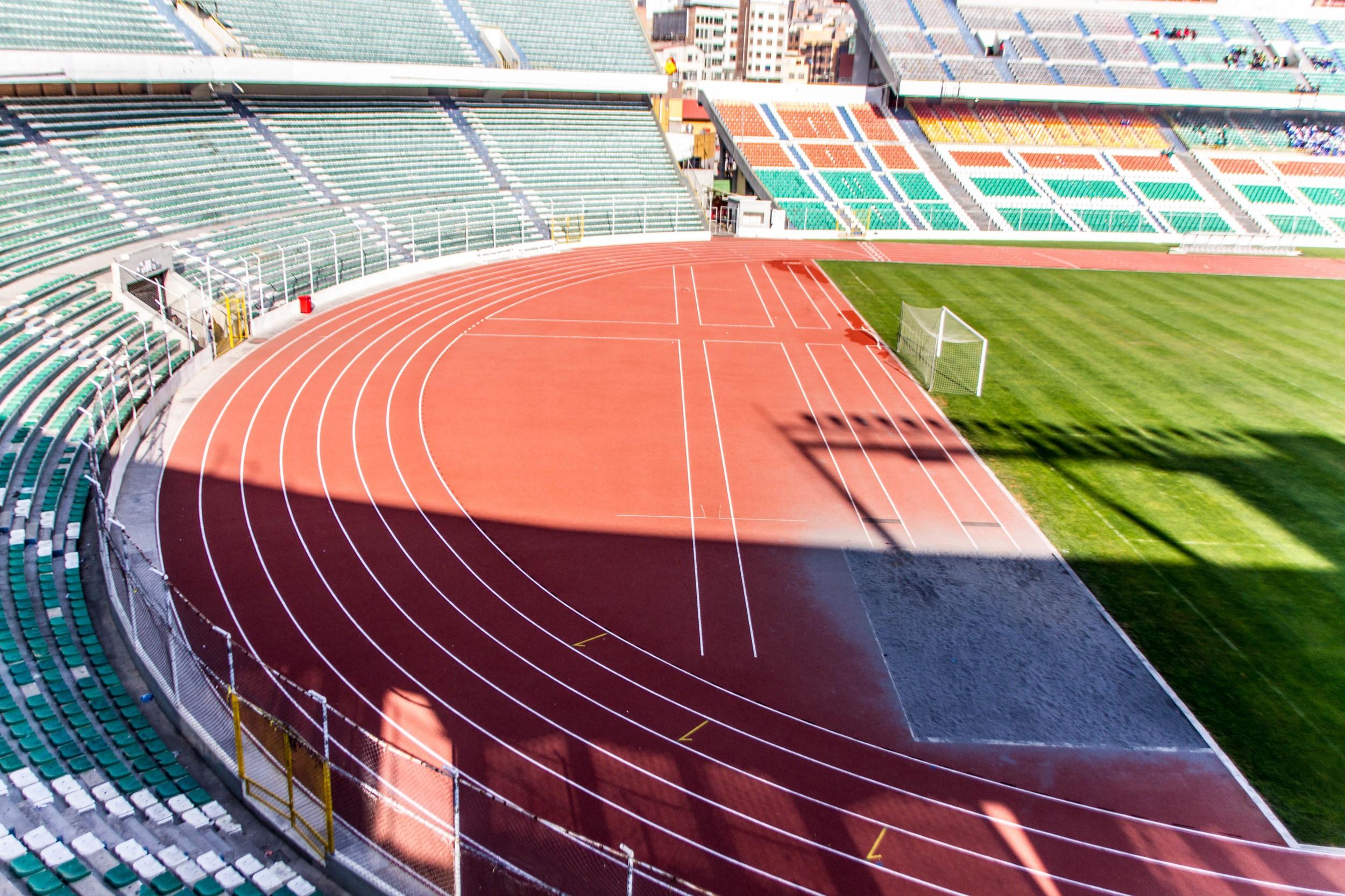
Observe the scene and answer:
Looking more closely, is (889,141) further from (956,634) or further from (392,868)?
(392,868)

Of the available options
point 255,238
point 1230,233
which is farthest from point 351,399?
point 1230,233

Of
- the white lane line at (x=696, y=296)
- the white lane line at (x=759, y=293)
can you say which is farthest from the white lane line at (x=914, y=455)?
the white lane line at (x=696, y=296)

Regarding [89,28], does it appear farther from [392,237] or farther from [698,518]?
[698,518]

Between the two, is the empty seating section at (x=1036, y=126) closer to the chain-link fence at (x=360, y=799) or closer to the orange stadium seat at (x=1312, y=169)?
the orange stadium seat at (x=1312, y=169)

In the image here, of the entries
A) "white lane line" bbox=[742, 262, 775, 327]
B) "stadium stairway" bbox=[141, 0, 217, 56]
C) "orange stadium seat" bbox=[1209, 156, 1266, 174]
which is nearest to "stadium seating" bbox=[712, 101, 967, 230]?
"white lane line" bbox=[742, 262, 775, 327]

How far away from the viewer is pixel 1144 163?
159 feet

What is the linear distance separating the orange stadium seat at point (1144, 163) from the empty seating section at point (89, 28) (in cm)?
4062

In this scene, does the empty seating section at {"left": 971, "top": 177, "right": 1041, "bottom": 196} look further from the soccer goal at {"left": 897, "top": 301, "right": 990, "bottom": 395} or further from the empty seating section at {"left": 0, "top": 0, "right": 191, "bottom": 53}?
the empty seating section at {"left": 0, "top": 0, "right": 191, "bottom": 53}

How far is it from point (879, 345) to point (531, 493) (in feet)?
40.4

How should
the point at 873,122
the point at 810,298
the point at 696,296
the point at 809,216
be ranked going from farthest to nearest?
the point at 873,122 → the point at 809,216 → the point at 810,298 → the point at 696,296

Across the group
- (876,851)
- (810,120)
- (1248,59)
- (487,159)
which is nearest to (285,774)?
(876,851)

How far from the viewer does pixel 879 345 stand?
25297 millimetres

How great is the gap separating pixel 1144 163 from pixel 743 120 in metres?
19.5

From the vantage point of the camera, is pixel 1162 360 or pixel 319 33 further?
pixel 319 33
